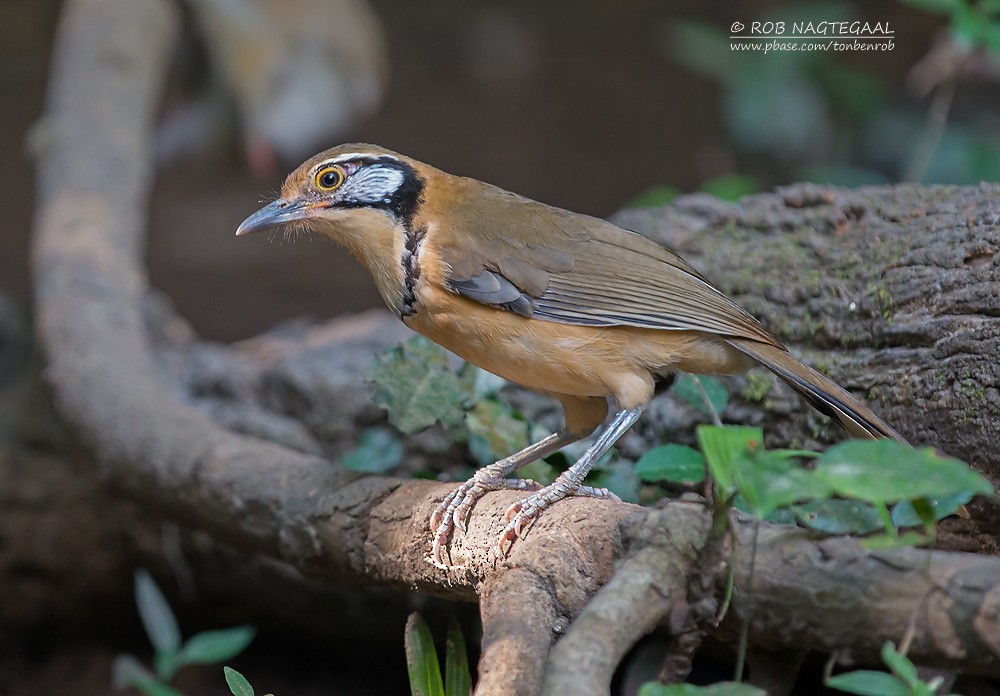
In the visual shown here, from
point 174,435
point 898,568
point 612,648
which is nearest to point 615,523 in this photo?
point 612,648

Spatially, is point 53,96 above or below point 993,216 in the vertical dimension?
above

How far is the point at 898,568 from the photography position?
6.12 feet

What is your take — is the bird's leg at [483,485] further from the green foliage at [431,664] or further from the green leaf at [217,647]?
the green leaf at [217,647]

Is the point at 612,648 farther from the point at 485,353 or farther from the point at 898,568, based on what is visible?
the point at 485,353

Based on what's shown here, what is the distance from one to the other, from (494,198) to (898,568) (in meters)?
1.77

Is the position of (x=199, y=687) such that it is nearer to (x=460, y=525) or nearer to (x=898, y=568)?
(x=460, y=525)

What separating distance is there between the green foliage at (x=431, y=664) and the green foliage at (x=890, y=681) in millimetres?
959

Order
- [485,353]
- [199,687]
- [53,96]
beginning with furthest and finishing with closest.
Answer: [53,96] < [199,687] < [485,353]

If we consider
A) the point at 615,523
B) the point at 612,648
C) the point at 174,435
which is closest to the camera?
the point at 612,648

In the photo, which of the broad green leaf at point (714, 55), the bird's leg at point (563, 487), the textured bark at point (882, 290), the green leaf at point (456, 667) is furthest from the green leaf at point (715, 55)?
the green leaf at point (456, 667)

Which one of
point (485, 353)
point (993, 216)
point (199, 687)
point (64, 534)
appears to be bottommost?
point (199, 687)

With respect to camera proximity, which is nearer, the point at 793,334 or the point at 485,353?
the point at 485,353

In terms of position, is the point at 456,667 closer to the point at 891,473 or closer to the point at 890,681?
the point at 890,681

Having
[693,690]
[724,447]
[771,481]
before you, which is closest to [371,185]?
[724,447]
